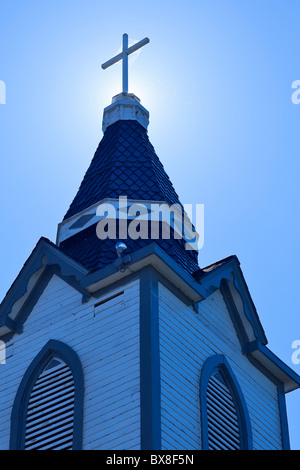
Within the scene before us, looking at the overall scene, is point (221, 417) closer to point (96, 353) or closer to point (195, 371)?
point (195, 371)

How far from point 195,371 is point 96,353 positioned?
189 centimetres

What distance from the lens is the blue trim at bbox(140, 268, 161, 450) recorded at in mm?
28922

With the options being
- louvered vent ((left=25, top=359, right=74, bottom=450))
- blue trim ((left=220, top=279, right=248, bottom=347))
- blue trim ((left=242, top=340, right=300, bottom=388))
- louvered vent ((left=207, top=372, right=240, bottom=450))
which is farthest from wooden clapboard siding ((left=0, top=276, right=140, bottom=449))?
blue trim ((left=242, top=340, right=300, bottom=388))

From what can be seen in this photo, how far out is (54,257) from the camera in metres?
34.0

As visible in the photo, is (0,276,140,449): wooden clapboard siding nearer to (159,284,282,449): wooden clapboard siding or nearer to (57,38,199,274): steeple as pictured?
(159,284,282,449): wooden clapboard siding

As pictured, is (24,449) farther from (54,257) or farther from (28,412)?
(54,257)

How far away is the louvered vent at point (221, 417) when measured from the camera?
31297mm

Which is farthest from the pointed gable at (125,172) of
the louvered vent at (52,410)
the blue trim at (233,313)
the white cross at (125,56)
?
the louvered vent at (52,410)

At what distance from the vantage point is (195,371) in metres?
31.6

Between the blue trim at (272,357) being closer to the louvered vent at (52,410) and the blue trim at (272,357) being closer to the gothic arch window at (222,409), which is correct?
the gothic arch window at (222,409)

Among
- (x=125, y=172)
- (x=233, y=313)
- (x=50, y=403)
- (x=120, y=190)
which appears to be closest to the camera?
(x=50, y=403)

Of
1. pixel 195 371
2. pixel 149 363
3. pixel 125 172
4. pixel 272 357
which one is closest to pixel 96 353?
pixel 149 363

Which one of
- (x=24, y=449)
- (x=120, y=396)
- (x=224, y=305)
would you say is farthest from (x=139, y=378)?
(x=224, y=305)

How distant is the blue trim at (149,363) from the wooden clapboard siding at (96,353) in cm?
14
